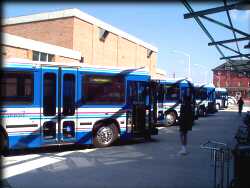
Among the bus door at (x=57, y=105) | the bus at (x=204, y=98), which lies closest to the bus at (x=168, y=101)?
the bus at (x=204, y=98)

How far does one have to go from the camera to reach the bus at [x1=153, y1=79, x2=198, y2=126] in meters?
21.7

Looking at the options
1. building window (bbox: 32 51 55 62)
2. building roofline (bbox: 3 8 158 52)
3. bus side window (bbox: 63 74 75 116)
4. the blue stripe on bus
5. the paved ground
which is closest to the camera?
the paved ground

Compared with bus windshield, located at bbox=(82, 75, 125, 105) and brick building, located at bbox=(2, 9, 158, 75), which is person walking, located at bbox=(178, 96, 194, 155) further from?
brick building, located at bbox=(2, 9, 158, 75)

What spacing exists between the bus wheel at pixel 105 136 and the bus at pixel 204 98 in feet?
57.8

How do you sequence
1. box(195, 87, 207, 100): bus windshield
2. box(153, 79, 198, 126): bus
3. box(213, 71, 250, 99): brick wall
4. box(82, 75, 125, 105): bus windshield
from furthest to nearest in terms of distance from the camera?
box(213, 71, 250, 99): brick wall, box(195, 87, 207, 100): bus windshield, box(153, 79, 198, 126): bus, box(82, 75, 125, 105): bus windshield

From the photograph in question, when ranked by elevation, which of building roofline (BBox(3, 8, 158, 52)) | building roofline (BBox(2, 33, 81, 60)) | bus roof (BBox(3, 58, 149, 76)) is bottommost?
bus roof (BBox(3, 58, 149, 76))

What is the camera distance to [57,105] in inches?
457

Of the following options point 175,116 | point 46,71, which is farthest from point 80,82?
point 175,116

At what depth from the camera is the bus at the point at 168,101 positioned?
21.7m

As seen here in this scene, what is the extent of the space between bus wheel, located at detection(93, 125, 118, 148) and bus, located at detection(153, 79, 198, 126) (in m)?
8.37

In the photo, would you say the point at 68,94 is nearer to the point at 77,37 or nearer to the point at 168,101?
the point at 168,101

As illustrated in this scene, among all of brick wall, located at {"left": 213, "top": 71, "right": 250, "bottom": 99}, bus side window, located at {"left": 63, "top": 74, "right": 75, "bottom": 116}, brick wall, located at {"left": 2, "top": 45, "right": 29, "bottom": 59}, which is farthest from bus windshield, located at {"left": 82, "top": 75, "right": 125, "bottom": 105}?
brick wall, located at {"left": 213, "top": 71, "right": 250, "bottom": 99}

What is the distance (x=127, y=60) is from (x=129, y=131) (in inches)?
1529

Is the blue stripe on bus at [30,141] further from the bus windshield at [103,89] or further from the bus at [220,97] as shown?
the bus at [220,97]
